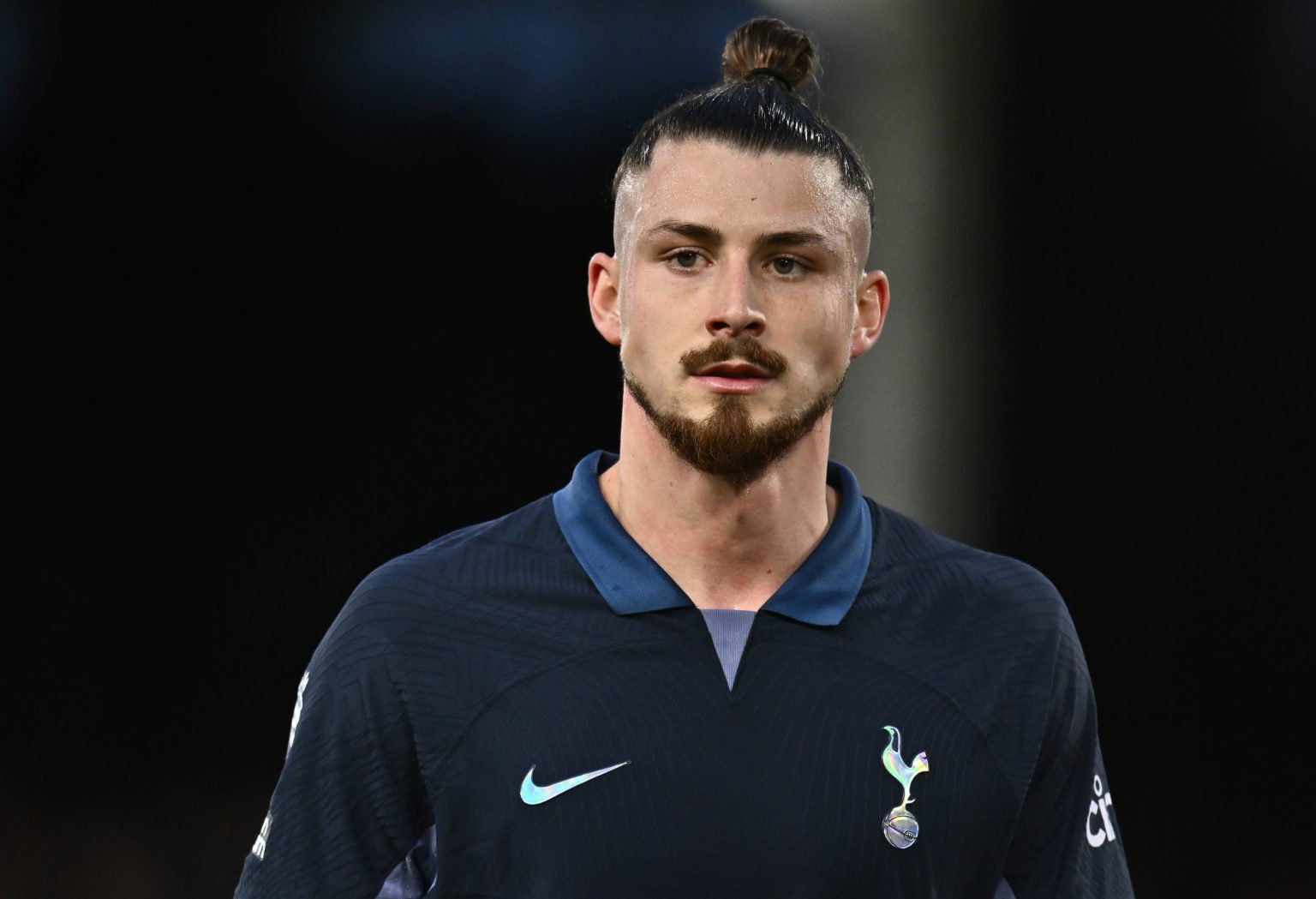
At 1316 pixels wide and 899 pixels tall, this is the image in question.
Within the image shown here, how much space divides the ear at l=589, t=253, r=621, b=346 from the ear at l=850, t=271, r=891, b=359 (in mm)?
236

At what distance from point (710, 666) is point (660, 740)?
3.3 inches

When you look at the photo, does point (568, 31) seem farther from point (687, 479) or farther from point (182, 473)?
point (687, 479)

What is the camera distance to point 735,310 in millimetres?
1470

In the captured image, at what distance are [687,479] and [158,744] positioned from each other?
4.39 feet

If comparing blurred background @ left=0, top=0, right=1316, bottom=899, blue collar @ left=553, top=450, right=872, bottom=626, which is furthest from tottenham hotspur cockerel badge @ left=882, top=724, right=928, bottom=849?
blurred background @ left=0, top=0, right=1316, bottom=899

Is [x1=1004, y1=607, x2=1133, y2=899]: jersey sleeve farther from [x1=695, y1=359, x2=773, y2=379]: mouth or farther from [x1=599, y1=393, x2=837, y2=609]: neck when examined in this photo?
[x1=695, y1=359, x2=773, y2=379]: mouth

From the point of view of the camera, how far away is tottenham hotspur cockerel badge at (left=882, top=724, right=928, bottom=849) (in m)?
1.46

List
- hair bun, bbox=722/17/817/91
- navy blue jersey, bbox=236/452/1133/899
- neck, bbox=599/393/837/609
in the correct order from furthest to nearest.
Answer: hair bun, bbox=722/17/817/91 < neck, bbox=599/393/837/609 < navy blue jersey, bbox=236/452/1133/899

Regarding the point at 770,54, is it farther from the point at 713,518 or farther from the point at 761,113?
the point at 713,518

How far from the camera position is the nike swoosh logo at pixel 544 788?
1.44m

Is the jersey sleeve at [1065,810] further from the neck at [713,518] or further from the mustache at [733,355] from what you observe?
the mustache at [733,355]

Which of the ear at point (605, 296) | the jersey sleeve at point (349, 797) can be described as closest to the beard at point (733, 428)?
the ear at point (605, 296)

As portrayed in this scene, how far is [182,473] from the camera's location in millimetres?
2555

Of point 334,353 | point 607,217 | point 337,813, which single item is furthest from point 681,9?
point 337,813
